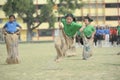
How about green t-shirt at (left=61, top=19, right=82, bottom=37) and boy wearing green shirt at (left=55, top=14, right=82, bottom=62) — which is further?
green t-shirt at (left=61, top=19, right=82, bottom=37)

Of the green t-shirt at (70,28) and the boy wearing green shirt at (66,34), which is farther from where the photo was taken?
the green t-shirt at (70,28)

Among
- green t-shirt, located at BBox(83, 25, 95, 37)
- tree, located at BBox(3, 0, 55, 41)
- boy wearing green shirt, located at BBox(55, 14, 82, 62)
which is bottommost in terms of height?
tree, located at BBox(3, 0, 55, 41)

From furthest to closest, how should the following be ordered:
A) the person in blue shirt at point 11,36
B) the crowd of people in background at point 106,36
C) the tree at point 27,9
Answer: the tree at point 27,9, the crowd of people in background at point 106,36, the person in blue shirt at point 11,36

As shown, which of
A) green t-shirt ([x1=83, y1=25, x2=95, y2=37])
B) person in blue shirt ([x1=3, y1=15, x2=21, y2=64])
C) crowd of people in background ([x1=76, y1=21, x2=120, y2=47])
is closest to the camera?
person in blue shirt ([x1=3, y1=15, x2=21, y2=64])

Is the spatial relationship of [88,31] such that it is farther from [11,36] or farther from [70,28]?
[70,28]

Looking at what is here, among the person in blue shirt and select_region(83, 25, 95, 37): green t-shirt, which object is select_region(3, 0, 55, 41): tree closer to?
select_region(83, 25, 95, 37): green t-shirt

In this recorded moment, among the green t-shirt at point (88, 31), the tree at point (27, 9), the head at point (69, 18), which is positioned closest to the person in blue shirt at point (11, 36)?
the head at point (69, 18)

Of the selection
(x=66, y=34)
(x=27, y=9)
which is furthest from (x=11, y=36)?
(x=27, y=9)

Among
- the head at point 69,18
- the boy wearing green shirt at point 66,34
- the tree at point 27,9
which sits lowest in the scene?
the tree at point 27,9

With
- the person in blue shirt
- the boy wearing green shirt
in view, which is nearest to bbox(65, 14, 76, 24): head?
the boy wearing green shirt

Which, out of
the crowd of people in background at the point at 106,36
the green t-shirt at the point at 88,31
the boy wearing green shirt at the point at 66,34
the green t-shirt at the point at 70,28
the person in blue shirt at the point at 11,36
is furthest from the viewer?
the crowd of people in background at the point at 106,36

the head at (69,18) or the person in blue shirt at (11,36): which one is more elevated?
the head at (69,18)

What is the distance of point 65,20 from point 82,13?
237ft

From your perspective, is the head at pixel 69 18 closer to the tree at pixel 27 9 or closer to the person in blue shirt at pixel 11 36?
the person in blue shirt at pixel 11 36
